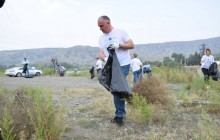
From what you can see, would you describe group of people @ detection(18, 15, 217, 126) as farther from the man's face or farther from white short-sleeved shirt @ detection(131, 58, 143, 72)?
white short-sleeved shirt @ detection(131, 58, 143, 72)

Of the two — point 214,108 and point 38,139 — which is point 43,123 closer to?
point 38,139

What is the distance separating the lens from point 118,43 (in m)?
6.12

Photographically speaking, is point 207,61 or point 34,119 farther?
point 207,61

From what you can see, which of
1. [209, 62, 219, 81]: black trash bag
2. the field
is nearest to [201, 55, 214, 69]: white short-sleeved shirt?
[209, 62, 219, 81]: black trash bag

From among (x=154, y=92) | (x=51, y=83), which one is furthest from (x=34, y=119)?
(x=51, y=83)

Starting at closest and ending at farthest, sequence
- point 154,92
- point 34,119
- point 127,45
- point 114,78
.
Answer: point 34,119 → point 114,78 → point 127,45 → point 154,92

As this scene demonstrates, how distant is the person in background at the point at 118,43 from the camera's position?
20.3ft

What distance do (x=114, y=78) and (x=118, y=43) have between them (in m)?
0.57

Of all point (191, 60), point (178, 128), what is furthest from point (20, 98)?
point (191, 60)

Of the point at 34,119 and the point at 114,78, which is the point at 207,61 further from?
the point at 34,119

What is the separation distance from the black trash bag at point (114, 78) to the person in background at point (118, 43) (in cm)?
15

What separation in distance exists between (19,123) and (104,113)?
2938 millimetres

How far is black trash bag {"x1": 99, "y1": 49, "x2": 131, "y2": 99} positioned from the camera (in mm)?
6004

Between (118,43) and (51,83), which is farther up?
(118,43)
